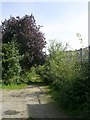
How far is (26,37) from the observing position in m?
25.2

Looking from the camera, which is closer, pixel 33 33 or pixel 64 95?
pixel 64 95

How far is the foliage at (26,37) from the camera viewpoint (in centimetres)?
2519

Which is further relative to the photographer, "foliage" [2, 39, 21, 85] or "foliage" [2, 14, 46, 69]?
"foliage" [2, 14, 46, 69]

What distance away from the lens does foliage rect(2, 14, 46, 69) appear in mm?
25188

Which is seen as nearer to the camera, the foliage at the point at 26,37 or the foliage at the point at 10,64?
the foliage at the point at 10,64

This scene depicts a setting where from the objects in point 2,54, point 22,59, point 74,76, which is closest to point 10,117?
point 74,76

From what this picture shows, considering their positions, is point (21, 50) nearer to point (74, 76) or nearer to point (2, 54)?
point (2, 54)

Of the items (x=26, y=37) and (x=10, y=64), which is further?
(x=26, y=37)

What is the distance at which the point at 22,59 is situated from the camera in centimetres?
2503

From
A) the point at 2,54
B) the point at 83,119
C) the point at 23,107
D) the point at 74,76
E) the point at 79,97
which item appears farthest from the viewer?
the point at 2,54

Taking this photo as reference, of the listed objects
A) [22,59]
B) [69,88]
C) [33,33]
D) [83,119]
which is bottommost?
[83,119]

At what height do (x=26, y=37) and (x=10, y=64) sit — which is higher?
(x=26, y=37)

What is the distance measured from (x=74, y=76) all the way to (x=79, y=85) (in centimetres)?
64

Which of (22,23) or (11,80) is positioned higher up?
(22,23)
